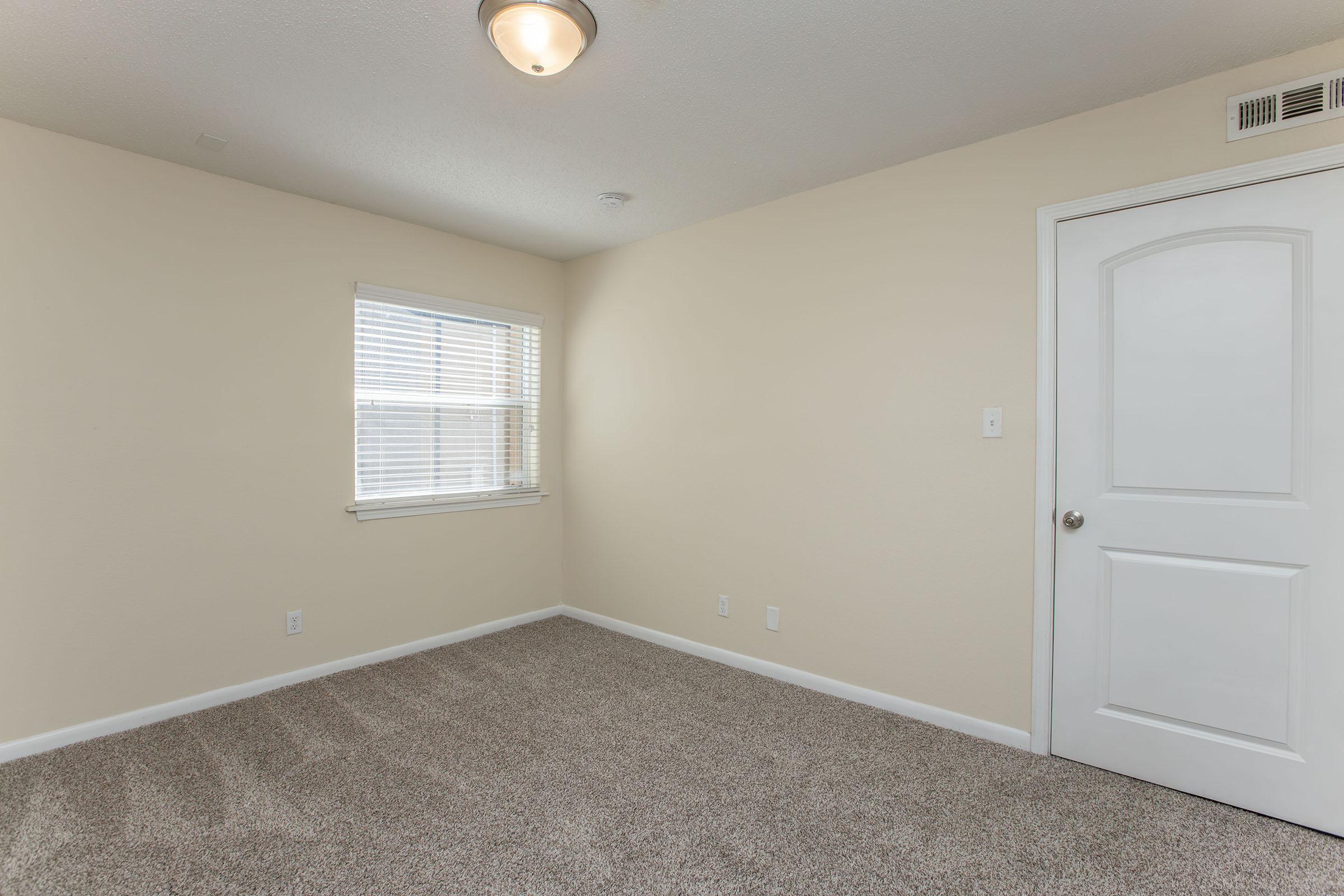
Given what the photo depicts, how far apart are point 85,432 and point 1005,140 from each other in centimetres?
401

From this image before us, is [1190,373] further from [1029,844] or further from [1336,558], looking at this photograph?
[1029,844]

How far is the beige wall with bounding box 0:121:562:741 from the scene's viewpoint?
8.23 feet

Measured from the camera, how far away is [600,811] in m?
2.13

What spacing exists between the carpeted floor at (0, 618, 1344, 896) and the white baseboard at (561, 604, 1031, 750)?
0.06m

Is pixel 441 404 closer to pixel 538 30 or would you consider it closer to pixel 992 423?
pixel 538 30

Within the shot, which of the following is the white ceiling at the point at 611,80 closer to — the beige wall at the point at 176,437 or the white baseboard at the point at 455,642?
the beige wall at the point at 176,437

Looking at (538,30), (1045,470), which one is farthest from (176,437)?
(1045,470)

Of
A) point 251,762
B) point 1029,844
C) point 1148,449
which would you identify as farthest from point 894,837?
point 251,762

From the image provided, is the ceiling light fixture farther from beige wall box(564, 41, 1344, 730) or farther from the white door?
the white door

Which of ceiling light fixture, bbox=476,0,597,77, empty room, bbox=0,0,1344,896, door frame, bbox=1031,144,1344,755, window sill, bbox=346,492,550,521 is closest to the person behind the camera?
ceiling light fixture, bbox=476,0,597,77

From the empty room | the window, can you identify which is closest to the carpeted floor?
the empty room

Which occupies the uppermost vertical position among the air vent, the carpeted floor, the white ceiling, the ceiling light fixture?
the white ceiling

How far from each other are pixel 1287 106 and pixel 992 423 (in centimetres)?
133

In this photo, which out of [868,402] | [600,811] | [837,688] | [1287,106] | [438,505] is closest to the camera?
[1287,106]
